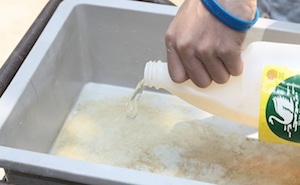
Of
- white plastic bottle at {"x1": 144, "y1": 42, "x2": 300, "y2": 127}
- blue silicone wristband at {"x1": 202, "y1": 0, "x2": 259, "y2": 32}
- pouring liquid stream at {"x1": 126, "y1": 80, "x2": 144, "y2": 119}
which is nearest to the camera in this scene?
blue silicone wristband at {"x1": 202, "y1": 0, "x2": 259, "y2": 32}

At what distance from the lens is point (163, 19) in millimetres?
868

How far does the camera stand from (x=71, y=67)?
35.0 inches

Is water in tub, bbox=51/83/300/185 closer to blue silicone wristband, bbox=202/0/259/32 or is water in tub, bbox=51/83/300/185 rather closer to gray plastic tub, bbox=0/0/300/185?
gray plastic tub, bbox=0/0/300/185

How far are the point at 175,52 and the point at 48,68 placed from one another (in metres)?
0.24

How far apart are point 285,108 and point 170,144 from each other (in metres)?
0.23

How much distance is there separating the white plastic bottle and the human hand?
0.17 feet

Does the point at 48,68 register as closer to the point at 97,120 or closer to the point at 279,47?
the point at 97,120

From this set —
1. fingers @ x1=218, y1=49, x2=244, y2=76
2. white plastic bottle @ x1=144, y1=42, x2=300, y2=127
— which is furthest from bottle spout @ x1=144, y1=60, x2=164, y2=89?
fingers @ x1=218, y1=49, x2=244, y2=76

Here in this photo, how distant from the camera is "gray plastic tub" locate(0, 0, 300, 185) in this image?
0.64m

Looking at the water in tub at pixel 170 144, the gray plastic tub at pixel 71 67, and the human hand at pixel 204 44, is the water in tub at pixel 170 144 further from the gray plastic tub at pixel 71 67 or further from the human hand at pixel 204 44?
the human hand at pixel 204 44

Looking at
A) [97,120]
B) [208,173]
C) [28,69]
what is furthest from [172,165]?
[28,69]

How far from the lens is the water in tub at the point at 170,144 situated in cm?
79

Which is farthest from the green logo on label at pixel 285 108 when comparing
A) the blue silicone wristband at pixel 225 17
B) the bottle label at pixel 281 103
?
the blue silicone wristband at pixel 225 17

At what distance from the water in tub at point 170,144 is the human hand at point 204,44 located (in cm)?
19
